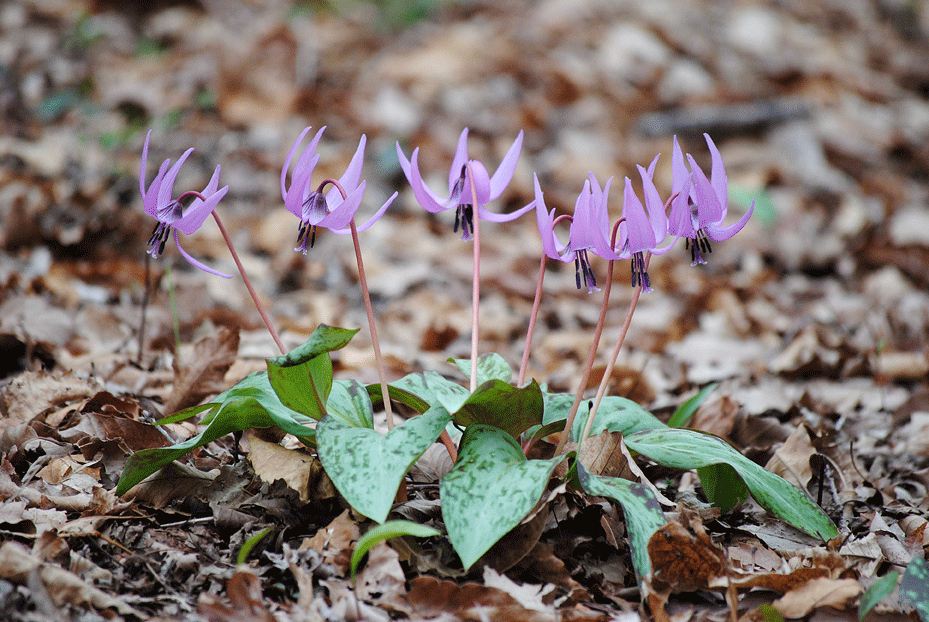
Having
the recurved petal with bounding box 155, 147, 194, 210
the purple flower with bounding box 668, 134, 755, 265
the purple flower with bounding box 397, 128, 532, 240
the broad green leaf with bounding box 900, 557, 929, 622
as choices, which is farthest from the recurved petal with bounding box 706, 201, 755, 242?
the recurved petal with bounding box 155, 147, 194, 210

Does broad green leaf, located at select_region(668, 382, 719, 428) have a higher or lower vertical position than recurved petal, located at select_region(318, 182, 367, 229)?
lower

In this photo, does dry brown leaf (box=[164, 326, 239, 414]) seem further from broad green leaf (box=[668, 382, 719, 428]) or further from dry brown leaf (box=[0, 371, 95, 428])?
broad green leaf (box=[668, 382, 719, 428])

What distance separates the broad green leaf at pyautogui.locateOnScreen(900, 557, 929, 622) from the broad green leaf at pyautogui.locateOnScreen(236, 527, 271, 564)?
1263 millimetres

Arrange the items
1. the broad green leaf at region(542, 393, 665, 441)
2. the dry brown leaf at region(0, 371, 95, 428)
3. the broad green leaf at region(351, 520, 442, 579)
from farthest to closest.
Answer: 1. the dry brown leaf at region(0, 371, 95, 428)
2. the broad green leaf at region(542, 393, 665, 441)
3. the broad green leaf at region(351, 520, 442, 579)

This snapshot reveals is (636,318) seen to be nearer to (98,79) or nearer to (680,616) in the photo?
(680,616)

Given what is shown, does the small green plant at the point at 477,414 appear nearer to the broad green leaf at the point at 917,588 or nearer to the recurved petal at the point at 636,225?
the recurved petal at the point at 636,225

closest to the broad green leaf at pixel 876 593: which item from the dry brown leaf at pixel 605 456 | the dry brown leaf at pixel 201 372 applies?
the dry brown leaf at pixel 605 456

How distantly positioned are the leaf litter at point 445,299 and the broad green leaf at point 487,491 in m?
0.12

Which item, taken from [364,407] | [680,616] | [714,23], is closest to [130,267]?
[364,407]

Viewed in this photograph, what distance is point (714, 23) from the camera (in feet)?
23.7

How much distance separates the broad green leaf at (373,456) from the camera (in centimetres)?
128

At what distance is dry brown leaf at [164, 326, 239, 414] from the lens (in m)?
2.06

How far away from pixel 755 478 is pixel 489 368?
643 millimetres

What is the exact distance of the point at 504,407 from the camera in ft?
4.85
